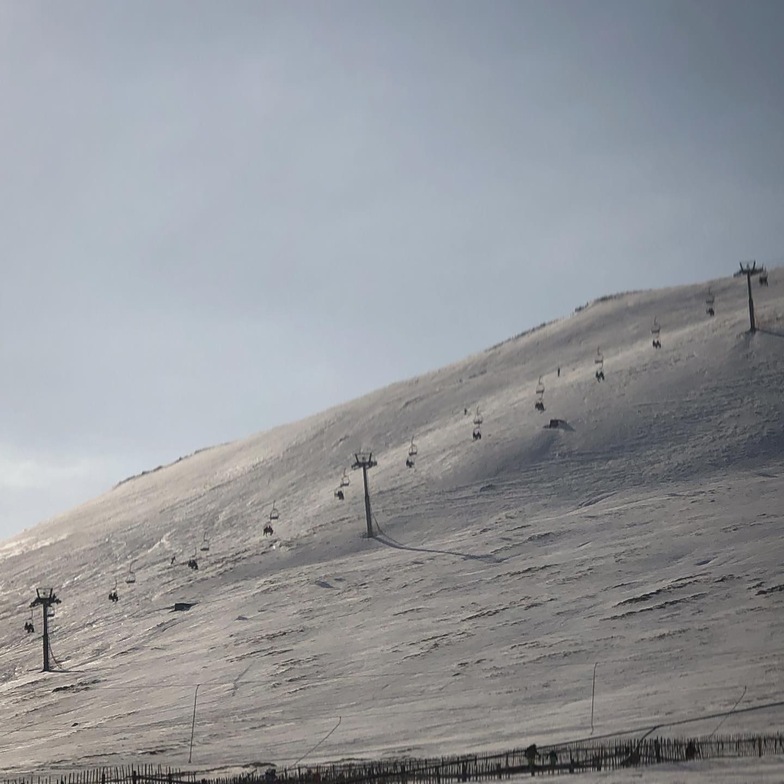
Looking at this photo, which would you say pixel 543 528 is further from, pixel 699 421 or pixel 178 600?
pixel 178 600

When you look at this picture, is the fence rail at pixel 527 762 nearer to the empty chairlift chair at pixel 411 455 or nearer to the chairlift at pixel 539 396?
the empty chairlift chair at pixel 411 455

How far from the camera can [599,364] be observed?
295 feet

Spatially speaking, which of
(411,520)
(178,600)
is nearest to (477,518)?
(411,520)

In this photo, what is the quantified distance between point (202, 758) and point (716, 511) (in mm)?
29423

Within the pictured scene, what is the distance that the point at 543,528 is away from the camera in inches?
2331

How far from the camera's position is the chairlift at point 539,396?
80.8 metres

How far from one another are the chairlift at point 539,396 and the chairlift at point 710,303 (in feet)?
59.5

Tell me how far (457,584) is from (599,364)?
4000 cm

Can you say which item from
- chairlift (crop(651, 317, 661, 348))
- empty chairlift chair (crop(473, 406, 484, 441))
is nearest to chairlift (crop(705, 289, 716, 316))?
chairlift (crop(651, 317, 661, 348))

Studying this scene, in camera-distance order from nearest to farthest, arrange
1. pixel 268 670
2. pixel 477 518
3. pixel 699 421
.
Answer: pixel 268 670, pixel 477 518, pixel 699 421

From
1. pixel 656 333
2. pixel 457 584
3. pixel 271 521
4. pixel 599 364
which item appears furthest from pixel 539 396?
pixel 457 584

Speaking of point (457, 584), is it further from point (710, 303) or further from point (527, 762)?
point (710, 303)

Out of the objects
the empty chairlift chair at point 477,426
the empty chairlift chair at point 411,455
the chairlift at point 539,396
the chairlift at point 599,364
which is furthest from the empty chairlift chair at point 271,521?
the chairlift at point 599,364

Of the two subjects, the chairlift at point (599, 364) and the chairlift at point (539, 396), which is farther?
the chairlift at point (599, 364)
